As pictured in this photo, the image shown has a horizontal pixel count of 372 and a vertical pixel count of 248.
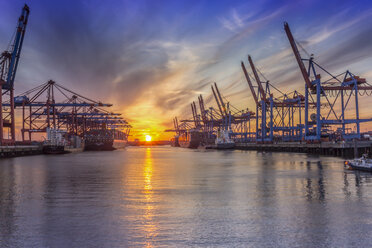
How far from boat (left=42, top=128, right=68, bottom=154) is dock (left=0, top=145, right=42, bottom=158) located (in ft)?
9.03

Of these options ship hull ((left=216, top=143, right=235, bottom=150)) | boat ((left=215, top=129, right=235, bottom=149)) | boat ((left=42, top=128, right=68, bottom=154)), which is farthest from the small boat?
boat ((left=215, top=129, right=235, bottom=149))

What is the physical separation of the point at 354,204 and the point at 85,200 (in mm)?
12902

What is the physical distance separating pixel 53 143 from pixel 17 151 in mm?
23023

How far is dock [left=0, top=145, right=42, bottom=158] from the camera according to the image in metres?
68.1

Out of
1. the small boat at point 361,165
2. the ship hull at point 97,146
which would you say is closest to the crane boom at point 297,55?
the small boat at point 361,165

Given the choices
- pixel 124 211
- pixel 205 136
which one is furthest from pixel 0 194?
pixel 205 136

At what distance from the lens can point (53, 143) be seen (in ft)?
325

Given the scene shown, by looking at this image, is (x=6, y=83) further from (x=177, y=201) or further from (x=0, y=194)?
(x=177, y=201)

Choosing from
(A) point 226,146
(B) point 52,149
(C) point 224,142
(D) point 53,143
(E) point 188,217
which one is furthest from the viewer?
(C) point 224,142

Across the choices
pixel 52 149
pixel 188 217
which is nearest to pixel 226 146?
pixel 52 149

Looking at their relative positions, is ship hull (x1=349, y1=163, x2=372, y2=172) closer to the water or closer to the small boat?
the small boat

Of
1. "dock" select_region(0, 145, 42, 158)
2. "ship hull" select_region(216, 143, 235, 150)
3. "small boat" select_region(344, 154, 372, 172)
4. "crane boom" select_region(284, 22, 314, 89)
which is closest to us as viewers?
"small boat" select_region(344, 154, 372, 172)

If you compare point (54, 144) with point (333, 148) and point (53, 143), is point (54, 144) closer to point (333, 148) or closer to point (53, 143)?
point (53, 143)

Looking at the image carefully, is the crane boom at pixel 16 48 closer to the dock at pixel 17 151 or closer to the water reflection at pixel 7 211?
the dock at pixel 17 151
